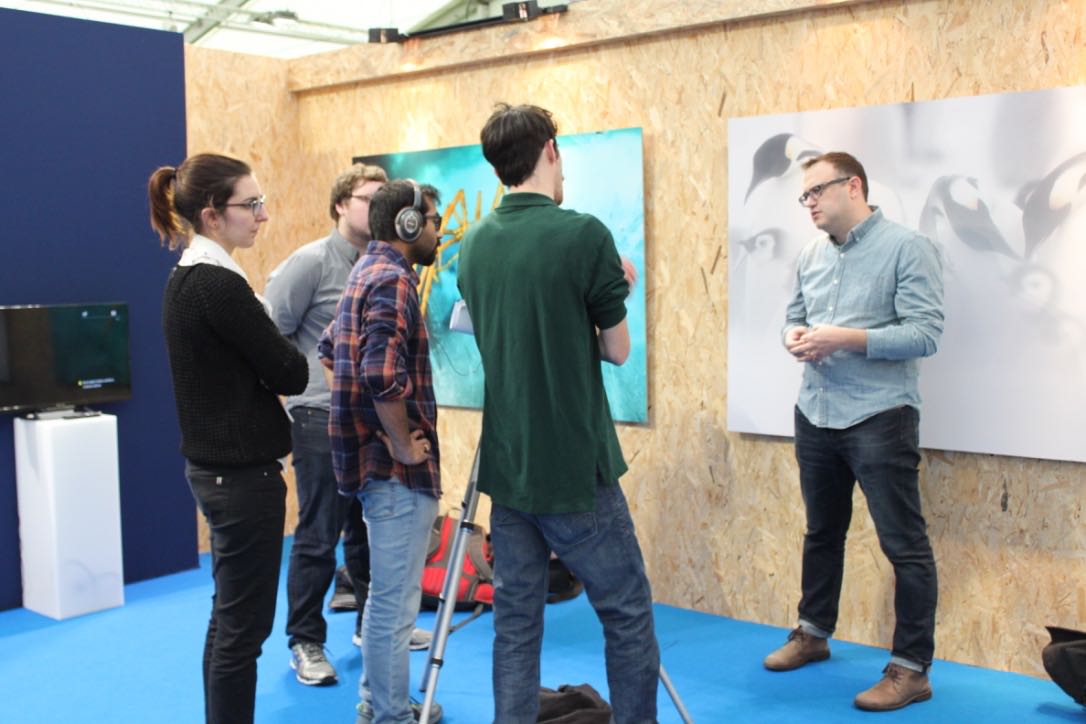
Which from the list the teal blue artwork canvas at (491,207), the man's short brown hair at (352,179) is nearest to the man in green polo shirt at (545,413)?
the man's short brown hair at (352,179)

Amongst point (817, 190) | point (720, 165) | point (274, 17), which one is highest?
point (274, 17)

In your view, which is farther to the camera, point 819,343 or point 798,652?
point 798,652

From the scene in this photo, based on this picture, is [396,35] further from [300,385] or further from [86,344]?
[300,385]

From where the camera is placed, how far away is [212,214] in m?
2.55

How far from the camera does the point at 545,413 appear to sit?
2.37 m

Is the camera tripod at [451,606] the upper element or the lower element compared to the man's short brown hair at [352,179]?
lower

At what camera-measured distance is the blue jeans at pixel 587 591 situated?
2406mm

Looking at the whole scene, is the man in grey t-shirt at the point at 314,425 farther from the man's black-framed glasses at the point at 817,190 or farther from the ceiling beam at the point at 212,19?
the ceiling beam at the point at 212,19

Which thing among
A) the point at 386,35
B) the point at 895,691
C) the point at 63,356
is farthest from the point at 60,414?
the point at 895,691

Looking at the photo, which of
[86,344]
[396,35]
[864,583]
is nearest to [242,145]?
[396,35]

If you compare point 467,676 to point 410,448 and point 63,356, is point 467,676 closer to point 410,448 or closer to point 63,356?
point 410,448

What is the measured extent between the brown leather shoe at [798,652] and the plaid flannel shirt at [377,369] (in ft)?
5.10

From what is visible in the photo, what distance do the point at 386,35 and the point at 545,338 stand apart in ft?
11.4

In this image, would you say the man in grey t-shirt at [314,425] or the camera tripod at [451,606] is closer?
the camera tripod at [451,606]
